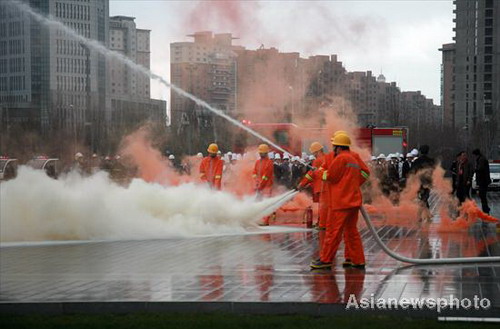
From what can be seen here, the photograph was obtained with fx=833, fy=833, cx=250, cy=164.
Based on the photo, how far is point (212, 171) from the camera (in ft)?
71.9

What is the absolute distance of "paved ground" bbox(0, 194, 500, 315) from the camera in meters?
10.1

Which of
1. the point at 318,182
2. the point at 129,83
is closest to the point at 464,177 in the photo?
the point at 318,182

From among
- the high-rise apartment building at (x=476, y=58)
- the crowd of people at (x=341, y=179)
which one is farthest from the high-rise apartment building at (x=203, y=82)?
the high-rise apartment building at (x=476, y=58)

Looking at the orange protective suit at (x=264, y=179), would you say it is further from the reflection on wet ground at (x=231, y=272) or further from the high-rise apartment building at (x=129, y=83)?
the high-rise apartment building at (x=129, y=83)

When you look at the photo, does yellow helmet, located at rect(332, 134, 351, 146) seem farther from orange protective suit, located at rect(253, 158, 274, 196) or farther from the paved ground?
orange protective suit, located at rect(253, 158, 274, 196)

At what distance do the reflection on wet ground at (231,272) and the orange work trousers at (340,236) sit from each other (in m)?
0.24

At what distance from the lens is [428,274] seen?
38.4 feet

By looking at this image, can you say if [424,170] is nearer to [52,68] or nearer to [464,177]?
[464,177]

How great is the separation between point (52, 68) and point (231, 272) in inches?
1936

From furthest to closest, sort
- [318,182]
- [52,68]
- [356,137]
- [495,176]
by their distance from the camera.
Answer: [52,68]
[495,176]
[356,137]
[318,182]

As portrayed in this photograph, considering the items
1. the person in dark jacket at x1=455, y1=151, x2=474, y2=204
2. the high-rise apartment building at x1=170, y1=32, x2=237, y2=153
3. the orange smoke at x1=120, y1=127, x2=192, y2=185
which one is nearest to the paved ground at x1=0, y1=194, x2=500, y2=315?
the person in dark jacket at x1=455, y1=151, x2=474, y2=204

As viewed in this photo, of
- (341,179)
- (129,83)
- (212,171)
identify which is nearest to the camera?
(341,179)

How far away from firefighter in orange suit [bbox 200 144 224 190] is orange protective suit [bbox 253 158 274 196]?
1.19 meters

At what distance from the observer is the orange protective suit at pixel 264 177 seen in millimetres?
20708
